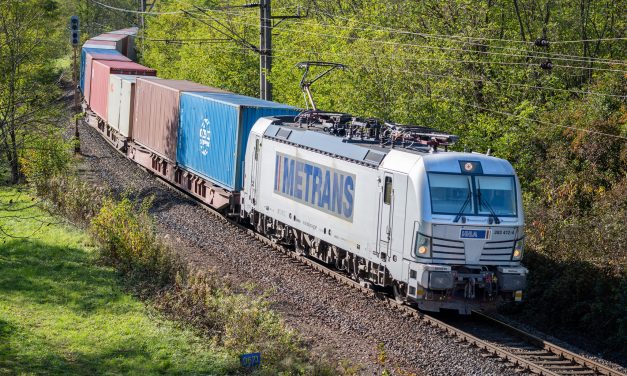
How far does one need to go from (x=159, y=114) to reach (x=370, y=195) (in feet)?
50.4

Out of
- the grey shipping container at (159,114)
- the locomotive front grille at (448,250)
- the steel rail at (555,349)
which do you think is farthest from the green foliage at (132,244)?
the grey shipping container at (159,114)

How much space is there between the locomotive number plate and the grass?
4.58 meters

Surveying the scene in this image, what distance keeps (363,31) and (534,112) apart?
27.8 feet

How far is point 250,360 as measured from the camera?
12.1 m

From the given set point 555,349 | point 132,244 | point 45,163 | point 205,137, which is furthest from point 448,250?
point 45,163

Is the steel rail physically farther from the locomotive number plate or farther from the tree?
the tree

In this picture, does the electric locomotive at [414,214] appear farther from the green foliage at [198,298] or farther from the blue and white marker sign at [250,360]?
the blue and white marker sign at [250,360]

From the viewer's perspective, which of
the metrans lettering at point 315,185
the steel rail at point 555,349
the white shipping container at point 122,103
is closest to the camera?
the steel rail at point 555,349

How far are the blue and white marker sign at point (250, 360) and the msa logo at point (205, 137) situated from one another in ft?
43.3

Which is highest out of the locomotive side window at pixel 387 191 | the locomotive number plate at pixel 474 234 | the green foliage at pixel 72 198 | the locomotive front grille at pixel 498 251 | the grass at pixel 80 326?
the locomotive side window at pixel 387 191

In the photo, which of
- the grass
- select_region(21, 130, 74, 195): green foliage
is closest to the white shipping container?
select_region(21, 130, 74, 195): green foliage

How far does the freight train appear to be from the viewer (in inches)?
565

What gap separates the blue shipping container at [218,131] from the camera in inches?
888

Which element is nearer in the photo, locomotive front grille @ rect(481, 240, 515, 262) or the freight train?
the freight train
